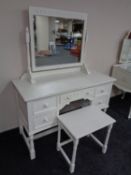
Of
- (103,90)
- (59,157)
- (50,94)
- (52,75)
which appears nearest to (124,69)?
(103,90)

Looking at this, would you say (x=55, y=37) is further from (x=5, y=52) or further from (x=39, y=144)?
(x=39, y=144)

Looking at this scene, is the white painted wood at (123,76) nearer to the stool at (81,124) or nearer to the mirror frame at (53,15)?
the mirror frame at (53,15)

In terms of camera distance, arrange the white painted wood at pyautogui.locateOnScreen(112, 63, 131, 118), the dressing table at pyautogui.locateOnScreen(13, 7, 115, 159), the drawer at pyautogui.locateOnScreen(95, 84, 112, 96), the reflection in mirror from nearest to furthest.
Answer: the dressing table at pyautogui.locateOnScreen(13, 7, 115, 159) < the reflection in mirror < the drawer at pyautogui.locateOnScreen(95, 84, 112, 96) < the white painted wood at pyautogui.locateOnScreen(112, 63, 131, 118)

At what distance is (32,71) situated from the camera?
1727mm

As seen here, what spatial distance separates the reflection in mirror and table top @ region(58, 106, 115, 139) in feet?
2.39

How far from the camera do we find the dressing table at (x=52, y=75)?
57.1 inches

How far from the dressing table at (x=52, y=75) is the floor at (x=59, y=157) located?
0.12m

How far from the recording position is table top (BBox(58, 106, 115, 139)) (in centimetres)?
134

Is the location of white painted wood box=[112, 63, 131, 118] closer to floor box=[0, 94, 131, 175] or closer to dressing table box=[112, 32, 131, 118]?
dressing table box=[112, 32, 131, 118]

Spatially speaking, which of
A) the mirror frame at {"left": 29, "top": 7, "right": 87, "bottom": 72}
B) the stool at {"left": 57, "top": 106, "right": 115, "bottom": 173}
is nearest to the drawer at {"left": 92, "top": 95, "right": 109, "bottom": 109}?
the stool at {"left": 57, "top": 106, "right": 115, "bottom": 173}

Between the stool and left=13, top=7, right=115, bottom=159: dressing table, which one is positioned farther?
left=13, top=7, right=115, bottom=159: dressing table

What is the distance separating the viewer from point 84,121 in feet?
4.83

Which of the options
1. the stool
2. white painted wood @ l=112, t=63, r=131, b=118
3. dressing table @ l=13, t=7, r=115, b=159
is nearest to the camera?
the stool

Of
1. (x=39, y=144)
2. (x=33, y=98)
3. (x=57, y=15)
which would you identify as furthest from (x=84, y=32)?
(x=39, y=144)
